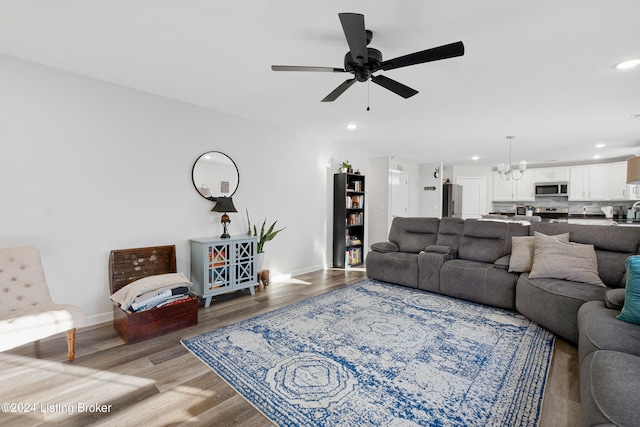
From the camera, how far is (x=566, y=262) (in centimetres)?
289

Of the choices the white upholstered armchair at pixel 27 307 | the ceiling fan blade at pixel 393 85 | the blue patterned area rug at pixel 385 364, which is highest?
the ceiling fan blade at pixel 393 85

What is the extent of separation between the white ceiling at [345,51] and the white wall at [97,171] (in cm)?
23

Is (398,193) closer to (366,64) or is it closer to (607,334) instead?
(366,64)

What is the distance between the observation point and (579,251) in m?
2.93

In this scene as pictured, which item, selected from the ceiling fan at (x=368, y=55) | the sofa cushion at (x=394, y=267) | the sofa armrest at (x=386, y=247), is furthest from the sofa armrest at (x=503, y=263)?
the ceiling fan at (x=368, y=55)

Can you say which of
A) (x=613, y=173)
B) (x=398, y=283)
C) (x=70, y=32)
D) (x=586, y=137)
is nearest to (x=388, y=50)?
(x=70, y=32)

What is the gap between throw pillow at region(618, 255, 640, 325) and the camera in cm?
184

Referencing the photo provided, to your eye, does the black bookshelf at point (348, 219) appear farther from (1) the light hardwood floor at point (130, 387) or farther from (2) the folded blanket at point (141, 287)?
(1) the light hardwood floor at point (130, 387)

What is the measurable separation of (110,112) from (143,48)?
3.41 ft

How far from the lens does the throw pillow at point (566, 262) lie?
9.18ft

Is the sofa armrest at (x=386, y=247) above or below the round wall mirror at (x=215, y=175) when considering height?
below

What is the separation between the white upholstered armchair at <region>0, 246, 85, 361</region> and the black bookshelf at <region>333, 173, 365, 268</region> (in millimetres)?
3908

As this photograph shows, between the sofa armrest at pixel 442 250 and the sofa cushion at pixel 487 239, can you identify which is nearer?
the sofa cushion at pixel 487 239

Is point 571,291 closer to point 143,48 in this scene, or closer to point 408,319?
point 408,319
